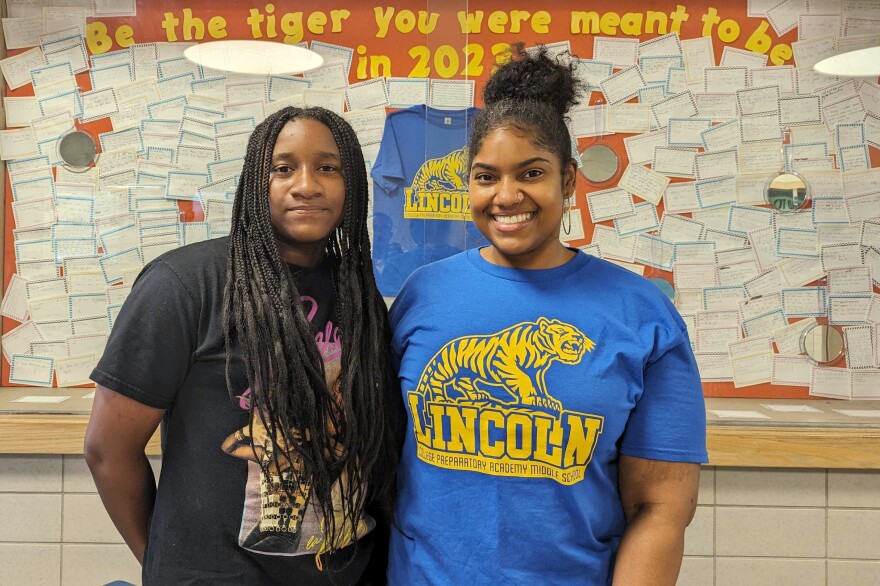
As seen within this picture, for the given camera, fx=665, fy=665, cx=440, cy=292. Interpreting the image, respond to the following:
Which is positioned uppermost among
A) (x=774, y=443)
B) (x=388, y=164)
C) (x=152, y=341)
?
(x=388, y=164)

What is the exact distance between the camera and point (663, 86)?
2209 mm

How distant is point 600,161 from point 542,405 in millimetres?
1438

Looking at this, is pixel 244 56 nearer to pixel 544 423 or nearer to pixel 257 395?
pixel 257 395

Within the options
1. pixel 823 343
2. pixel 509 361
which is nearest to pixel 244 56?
pixel 509 361

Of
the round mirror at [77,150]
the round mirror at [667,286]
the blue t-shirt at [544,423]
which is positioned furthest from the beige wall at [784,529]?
the round mirror at [77,150]

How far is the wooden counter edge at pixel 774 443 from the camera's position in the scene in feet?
6.33

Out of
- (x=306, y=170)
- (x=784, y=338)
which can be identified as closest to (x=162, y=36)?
(x=306, y=170)

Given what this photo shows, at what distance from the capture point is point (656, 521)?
3.30 feet

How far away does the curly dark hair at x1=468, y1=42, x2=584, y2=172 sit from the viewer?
41.5 inches

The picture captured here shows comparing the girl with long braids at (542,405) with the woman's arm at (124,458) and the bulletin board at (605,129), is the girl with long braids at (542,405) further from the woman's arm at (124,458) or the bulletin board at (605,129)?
the bulletin board at (605,129)

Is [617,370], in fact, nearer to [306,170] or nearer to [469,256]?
[469,256]

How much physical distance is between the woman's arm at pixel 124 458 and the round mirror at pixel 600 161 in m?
1.63

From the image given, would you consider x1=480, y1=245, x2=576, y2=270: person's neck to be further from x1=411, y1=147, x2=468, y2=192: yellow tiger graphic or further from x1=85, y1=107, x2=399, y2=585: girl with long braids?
x1=411, y1=147, x2=468, y2=192: yellow tiger graphic

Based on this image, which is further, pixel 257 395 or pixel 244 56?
pixel 244 56
